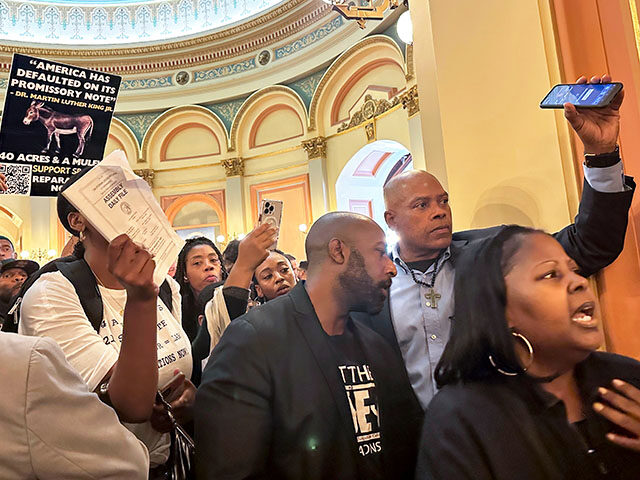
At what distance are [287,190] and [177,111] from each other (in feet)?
11.1

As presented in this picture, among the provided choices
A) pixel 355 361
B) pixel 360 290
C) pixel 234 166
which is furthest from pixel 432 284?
pixel 234 166

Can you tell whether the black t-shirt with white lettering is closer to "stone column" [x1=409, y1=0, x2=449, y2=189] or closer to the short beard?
the short beard

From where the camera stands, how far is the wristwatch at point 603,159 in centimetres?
194

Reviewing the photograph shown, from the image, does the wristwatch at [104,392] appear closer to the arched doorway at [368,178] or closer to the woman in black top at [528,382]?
the woman in black top at [528,382]

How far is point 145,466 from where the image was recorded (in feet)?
3.71

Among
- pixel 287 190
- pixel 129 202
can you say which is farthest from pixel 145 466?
pixel 287 190

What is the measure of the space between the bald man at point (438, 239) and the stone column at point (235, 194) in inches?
415

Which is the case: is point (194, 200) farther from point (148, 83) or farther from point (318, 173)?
point (318, 173)

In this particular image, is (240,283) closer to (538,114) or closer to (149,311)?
(149,311)

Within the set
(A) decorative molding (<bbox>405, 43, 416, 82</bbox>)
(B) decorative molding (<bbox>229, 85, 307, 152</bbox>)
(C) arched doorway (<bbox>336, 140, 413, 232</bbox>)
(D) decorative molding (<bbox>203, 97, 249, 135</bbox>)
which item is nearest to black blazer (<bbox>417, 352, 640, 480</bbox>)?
(A) decorative molding (<bbox>405, 43, 416, 82</bbox>)

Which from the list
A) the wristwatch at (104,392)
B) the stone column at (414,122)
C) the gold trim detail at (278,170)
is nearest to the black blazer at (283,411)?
the wristwatch at (104,392)

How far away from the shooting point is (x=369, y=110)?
10.9 meters

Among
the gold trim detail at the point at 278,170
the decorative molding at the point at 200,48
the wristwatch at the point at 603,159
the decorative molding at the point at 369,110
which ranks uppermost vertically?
the decorative molding at the point at 200,48

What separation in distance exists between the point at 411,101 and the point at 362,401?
8276mm
